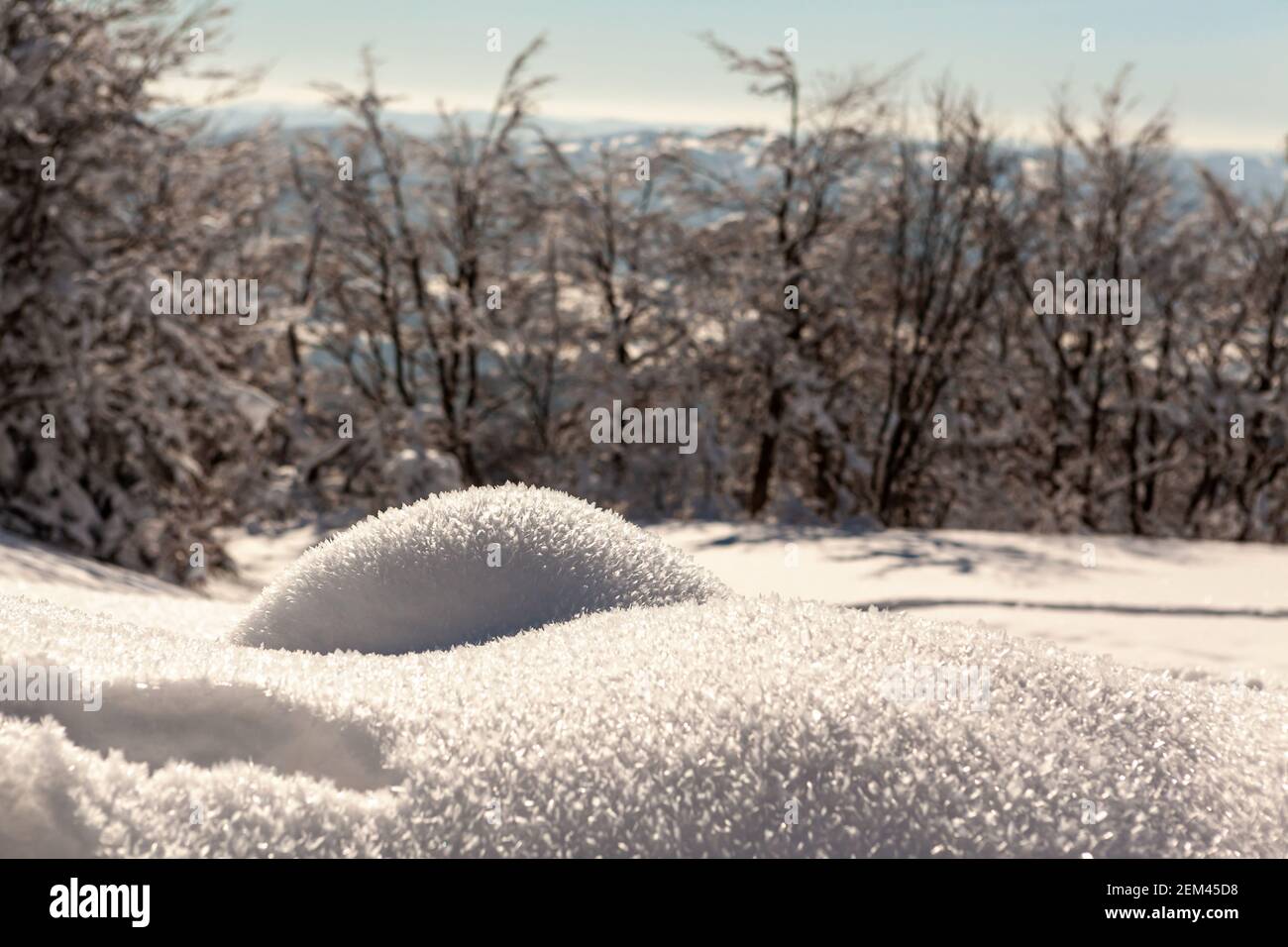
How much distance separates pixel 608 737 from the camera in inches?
57.6

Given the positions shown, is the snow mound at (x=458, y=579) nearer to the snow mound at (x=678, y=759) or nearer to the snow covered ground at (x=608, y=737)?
the snow covered ground at (x=608, y=737)

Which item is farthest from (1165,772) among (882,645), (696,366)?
(696,366)

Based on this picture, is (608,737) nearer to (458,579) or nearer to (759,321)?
(458,579)

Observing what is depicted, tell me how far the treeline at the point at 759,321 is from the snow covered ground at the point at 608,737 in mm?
7615

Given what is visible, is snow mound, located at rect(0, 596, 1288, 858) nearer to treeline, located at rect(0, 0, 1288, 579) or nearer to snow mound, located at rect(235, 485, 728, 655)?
snow mound, located at rect(235, 485, 728, 655)

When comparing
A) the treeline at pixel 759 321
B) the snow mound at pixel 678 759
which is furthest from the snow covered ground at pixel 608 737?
the treeline at pixel 759 321

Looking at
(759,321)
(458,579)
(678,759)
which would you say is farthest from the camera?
(759,321)

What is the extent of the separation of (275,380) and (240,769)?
11416mm

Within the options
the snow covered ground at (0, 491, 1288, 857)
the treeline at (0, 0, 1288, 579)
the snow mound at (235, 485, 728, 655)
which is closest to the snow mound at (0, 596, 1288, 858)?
the snow covered ground at (0, 491, 1288, 857)

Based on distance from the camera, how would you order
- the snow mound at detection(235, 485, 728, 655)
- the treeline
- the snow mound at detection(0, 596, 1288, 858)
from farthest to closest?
the treeline < the snow mound at detection(235, 485, 728, 655) < the snow mound at detection(0, 596, 1288, 858)

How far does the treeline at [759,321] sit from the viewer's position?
1062cm

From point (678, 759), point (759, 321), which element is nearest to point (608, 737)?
point (678, 759)

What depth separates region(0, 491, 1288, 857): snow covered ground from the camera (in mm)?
1329

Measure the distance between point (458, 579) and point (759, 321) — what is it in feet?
27.6
